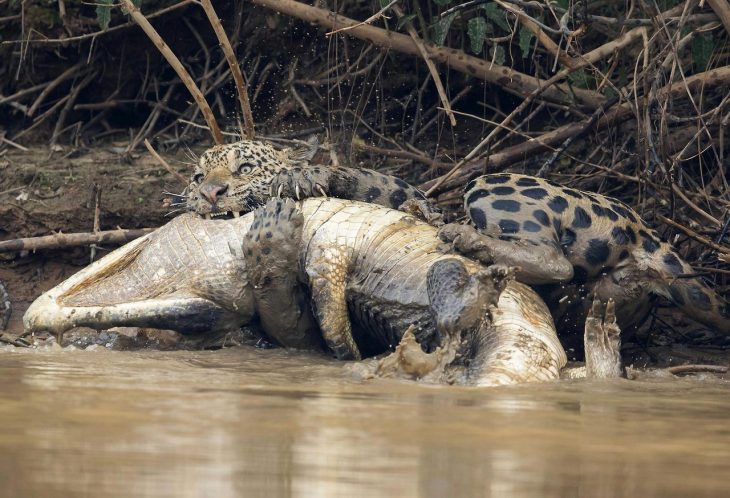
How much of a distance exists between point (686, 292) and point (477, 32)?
1982mm

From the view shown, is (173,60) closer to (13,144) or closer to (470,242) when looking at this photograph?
(13,144)

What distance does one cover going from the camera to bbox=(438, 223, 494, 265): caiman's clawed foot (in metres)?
4.77

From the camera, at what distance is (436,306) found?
429 cm

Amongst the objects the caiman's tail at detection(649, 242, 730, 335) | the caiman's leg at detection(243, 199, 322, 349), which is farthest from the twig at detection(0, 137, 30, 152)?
the caiman's tail at detection(649, 242, 730, 335)

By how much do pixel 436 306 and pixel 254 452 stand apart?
6.29 ft

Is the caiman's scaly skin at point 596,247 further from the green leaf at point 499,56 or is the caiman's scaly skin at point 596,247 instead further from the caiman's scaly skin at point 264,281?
the green leaf at point 499,56

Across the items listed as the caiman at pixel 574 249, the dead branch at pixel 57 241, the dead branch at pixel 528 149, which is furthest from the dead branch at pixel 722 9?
the dead branch at pixel 57 241

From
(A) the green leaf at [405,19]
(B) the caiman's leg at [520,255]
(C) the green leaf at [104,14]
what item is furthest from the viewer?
(C) the green leaf at [104,14]

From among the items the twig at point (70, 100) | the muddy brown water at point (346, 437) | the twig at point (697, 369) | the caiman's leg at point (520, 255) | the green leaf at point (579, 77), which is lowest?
the twig at point (697, 369)

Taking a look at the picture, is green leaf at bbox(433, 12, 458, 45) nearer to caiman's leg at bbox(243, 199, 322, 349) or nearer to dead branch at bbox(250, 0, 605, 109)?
dead branch at bbox(250, 0, 605, 109)

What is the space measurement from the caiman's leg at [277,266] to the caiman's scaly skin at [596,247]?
70cm

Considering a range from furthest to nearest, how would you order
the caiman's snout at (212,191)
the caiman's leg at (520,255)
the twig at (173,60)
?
1. the twig at (173,60)
2. the caiman's snout at (212,191)
3. the caiman's leg at (520,255)

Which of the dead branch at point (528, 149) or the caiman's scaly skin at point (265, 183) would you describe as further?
the dead branch at point (528, 149)

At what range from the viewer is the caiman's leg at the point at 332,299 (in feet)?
16.3
